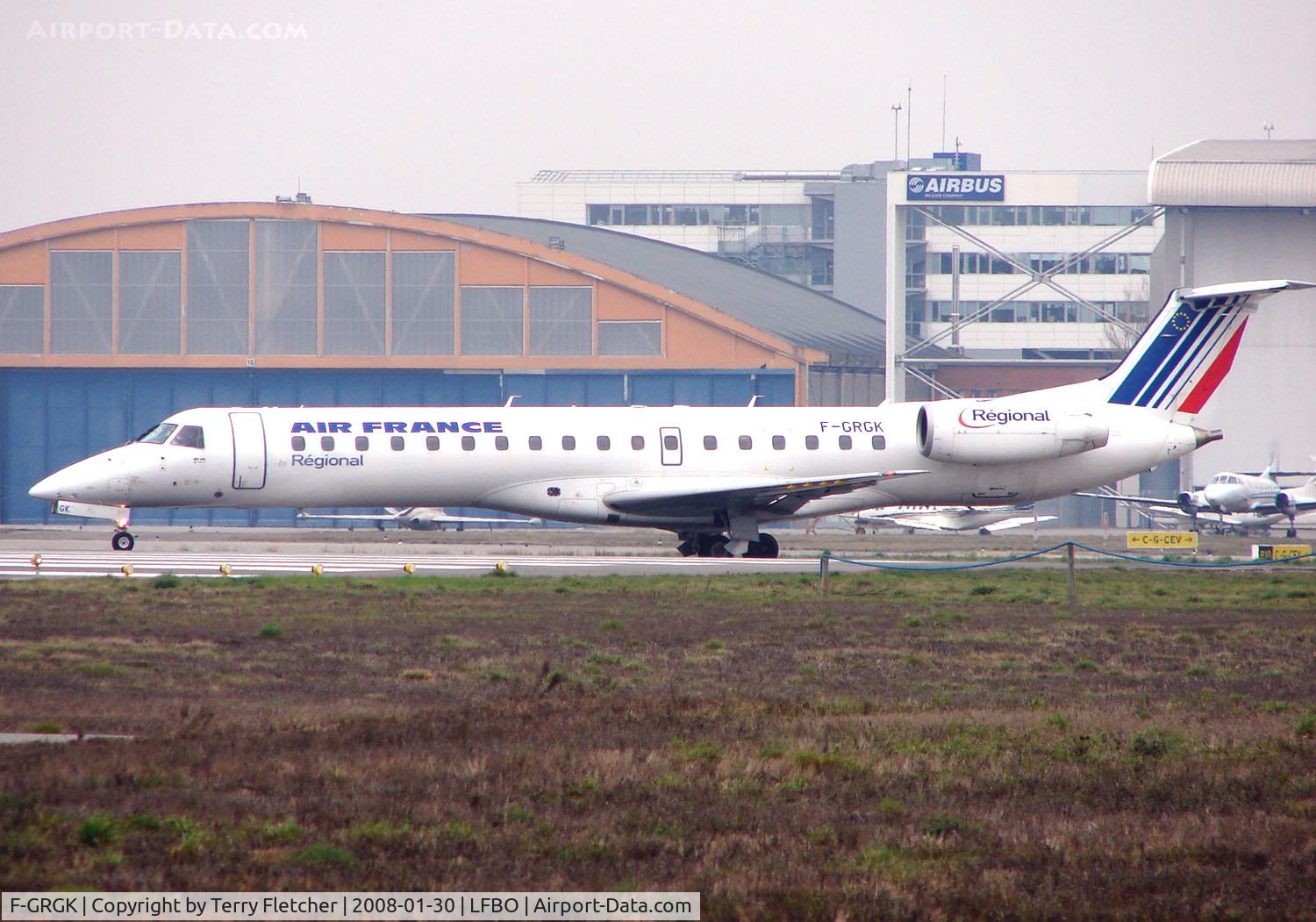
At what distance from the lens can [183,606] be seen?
1869 centimetres

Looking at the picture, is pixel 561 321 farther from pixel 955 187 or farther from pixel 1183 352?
pixel 1183 352

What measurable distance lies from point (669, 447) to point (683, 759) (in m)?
20.0

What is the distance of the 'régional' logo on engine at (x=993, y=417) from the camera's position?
95.0ft

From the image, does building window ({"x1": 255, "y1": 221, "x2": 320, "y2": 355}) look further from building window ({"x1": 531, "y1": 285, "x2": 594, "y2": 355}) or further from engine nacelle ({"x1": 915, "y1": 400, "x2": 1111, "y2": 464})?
engine nacelle ({"x1": 915, "y1": 400, "x2": 1111, "y2": 464})

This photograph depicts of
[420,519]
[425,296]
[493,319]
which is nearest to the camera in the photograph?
[420,519]

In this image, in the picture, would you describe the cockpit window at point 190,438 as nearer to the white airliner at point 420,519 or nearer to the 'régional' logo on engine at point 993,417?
the 'régional' logo on engine at point 993,417

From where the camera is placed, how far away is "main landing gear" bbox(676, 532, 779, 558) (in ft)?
97.3

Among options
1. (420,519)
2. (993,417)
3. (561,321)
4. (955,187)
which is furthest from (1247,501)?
(420,519)

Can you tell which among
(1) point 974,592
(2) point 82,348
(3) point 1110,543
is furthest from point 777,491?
(2) point 82,348

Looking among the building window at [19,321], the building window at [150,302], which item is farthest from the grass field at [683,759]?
the building window at [19,321]

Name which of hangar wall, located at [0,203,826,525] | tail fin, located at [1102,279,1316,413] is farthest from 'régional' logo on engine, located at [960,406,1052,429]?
hangar wall, located at [0,203,826,525]

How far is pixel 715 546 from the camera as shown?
3041 centimetres

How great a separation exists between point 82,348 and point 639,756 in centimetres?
4362

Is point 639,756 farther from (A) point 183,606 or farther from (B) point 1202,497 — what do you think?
(B) point 1202,497
